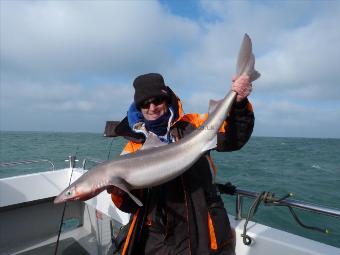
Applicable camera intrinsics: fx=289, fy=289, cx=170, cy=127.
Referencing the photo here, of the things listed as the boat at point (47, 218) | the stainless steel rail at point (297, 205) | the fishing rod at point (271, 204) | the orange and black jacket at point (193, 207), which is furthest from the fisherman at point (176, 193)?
the boat at point (47, 218)

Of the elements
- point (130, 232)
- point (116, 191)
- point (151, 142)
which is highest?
point (151, 142)

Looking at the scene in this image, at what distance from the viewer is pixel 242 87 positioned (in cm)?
347

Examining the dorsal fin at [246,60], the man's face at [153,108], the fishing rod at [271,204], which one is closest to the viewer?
the fishing rod at [271,204]

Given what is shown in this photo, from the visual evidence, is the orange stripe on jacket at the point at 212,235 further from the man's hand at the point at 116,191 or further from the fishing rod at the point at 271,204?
the man's hand at the point at 116,191

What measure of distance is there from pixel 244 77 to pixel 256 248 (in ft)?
7.57

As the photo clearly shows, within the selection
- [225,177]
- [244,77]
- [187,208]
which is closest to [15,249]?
[187,208]

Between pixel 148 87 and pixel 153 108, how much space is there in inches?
11.7

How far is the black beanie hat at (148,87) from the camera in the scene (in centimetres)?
382

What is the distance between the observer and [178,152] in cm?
355

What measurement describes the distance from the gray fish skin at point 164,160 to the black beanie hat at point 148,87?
2.31ft

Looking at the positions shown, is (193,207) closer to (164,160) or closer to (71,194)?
(164,160)

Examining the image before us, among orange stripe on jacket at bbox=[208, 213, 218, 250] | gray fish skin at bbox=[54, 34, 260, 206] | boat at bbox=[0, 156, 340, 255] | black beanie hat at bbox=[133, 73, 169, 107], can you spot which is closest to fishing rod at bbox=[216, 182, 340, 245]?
orange stripe on jacket at bbox=[208, 213, 218, 250]

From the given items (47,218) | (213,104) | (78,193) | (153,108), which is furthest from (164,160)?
(47,218)

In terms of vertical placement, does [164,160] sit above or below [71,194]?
above
